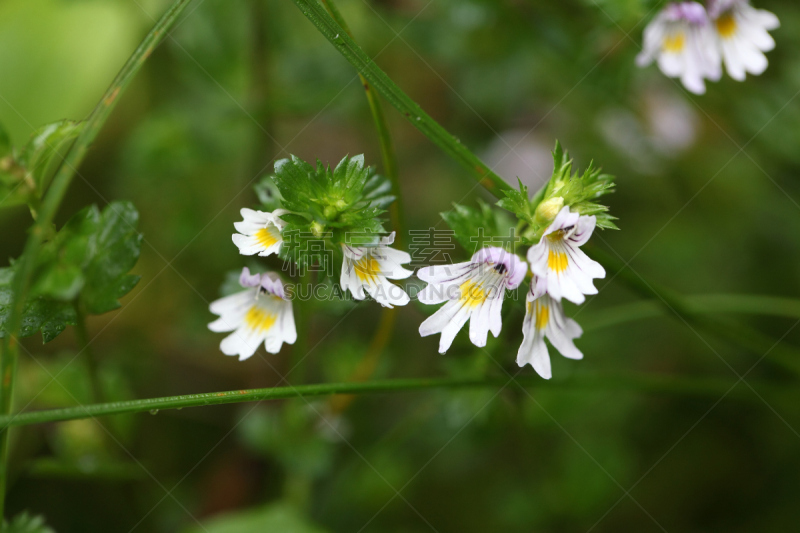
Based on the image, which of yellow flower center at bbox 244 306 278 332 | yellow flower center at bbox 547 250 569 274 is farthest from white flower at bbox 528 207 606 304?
yellow flower center at bbox 244 306 278 332

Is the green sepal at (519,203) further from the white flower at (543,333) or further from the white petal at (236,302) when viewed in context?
the white petal at (236,302)

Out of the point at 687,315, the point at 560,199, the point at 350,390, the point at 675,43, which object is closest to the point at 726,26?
the point at 675,43

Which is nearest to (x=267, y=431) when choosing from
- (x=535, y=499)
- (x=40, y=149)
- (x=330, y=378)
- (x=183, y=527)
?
(x=330, y=378)

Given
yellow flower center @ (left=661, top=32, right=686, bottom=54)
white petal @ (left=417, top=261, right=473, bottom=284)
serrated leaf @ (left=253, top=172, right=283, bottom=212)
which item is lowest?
serrated leaf @ (left=253, top=172, right=283, bottom=212)

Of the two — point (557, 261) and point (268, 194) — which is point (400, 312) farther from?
point (557, 261)

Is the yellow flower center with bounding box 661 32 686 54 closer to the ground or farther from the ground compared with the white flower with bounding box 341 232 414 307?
farther from the ground

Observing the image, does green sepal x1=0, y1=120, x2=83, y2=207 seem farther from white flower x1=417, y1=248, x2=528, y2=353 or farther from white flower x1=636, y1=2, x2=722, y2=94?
white flower x1=636, y1=2, x2=722, y2=94

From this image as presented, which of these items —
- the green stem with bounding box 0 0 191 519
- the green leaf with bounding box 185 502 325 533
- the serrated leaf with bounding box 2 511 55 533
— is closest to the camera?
the green stem with bounding box 0 0 191 519

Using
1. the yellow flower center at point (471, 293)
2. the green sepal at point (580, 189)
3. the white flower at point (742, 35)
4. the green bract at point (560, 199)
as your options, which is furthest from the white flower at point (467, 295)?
the white flower at point (742, 35)
